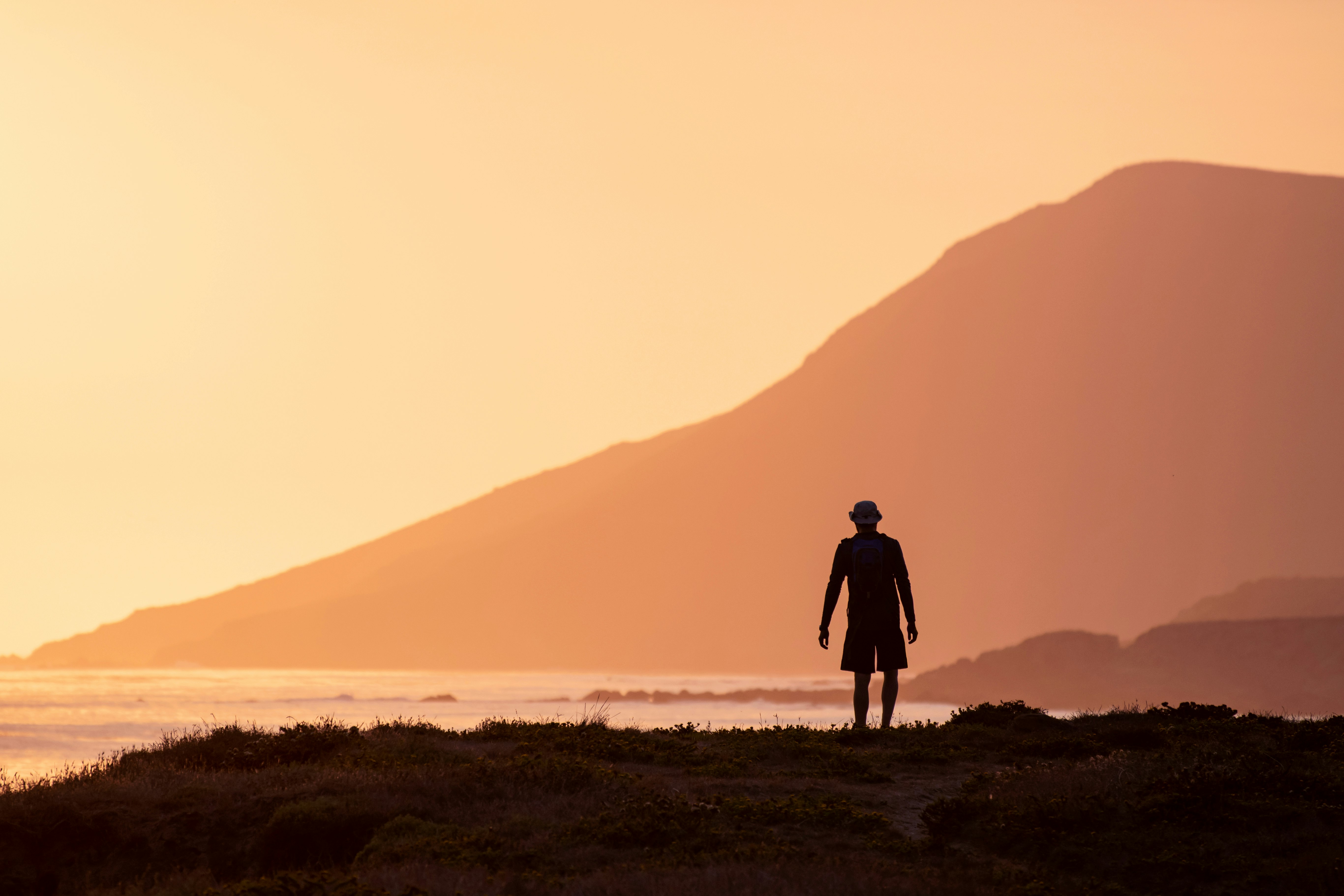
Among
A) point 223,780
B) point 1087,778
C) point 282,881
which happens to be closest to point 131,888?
point 282,881

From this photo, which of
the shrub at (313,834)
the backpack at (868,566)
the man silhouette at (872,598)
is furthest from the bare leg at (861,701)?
the shrub at (313,834)

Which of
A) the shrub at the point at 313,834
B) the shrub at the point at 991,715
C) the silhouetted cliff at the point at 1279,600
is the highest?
the silhouetted cliff at the point at 1279,600

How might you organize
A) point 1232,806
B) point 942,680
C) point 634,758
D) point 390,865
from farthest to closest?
point 942,680 < point 634,758 < point 1232,806 < point 390,865

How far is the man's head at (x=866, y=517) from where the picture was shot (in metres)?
18.7

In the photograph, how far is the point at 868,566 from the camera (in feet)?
61.8

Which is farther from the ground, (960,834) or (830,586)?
(830,586)

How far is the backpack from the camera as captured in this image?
18.8 m

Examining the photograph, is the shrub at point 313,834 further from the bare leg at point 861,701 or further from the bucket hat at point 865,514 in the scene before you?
the bucket hat at point 865,514

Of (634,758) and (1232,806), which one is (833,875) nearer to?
(1232,806)

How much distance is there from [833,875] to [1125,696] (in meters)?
139

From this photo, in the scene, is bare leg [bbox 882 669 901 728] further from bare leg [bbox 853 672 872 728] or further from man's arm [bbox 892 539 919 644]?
man's arm [bbox 892 539 919 644]

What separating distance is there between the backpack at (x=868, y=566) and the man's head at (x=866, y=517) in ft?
0.54

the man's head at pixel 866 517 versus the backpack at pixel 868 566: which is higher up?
the man's head at pixel 866 517

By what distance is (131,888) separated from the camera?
11703 millimetres
